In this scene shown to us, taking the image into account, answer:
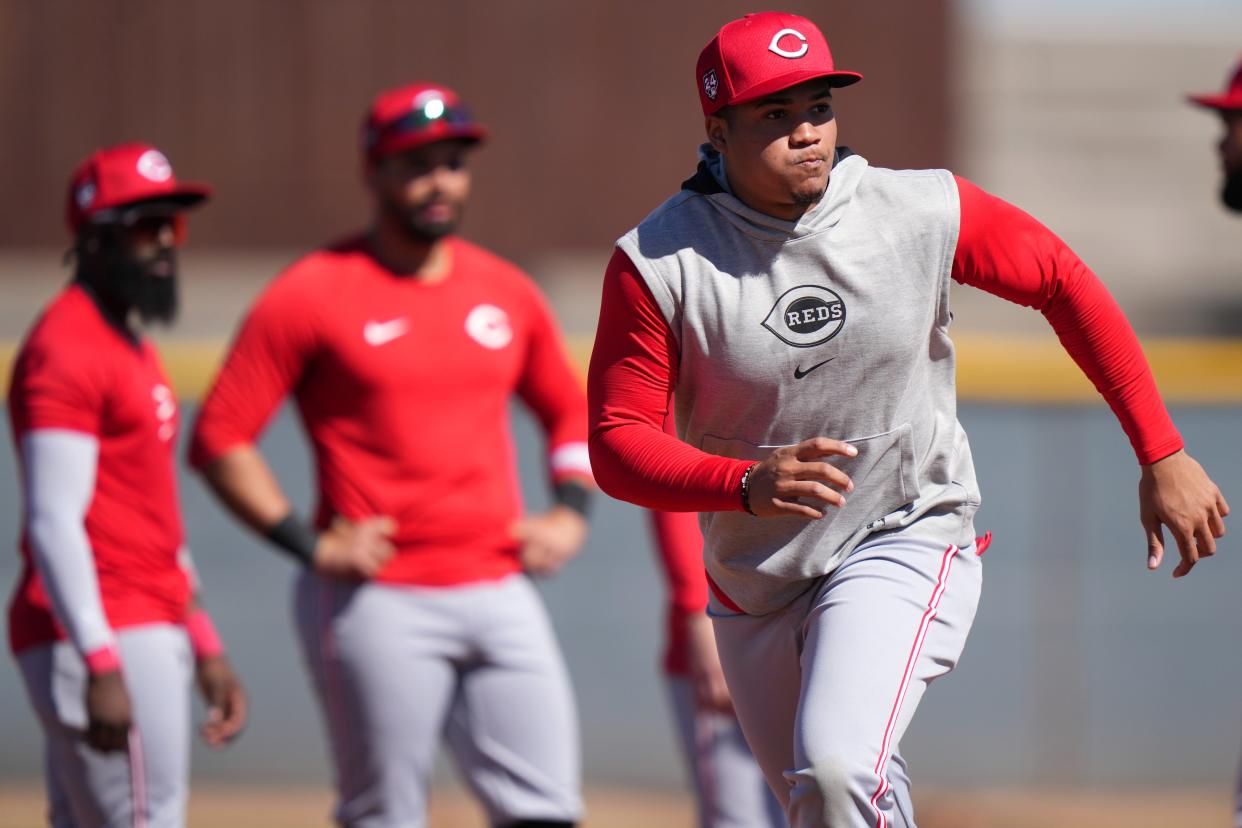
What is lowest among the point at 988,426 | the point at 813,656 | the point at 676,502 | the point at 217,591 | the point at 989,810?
the point at 989,810

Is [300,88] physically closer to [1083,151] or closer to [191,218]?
[191,218]

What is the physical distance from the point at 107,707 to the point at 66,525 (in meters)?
0.45

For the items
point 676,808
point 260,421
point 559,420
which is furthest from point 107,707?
point 676,808

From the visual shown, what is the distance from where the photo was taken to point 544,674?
468cm

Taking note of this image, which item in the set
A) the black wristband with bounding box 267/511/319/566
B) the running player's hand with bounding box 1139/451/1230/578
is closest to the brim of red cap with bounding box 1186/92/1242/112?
the running player's hand with bounding box 1139/451/1230/578

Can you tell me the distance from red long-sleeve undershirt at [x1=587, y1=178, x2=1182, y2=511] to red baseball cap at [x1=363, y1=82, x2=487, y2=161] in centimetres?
166

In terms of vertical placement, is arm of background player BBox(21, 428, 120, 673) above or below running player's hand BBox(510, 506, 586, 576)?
above

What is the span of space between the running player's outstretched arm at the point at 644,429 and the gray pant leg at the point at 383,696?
1523mm

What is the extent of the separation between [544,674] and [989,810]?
9.74ft

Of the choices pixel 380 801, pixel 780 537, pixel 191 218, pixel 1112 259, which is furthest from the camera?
pixel 1112 259

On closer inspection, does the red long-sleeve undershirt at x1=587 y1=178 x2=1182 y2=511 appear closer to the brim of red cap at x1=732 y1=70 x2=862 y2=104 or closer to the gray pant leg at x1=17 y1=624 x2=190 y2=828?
the brim of red cap at x1=732 y1=70 x2=862 y2=104

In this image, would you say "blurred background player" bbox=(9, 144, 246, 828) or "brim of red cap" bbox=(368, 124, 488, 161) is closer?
"blurred background player" bbox=(9, 144, 246, 828)

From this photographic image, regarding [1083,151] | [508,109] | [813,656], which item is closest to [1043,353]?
[813,656]

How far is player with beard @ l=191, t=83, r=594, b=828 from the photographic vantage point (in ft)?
15.1
